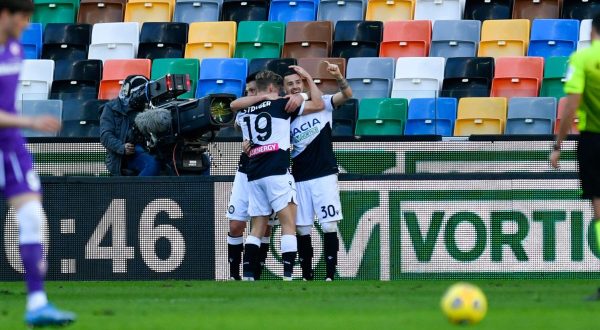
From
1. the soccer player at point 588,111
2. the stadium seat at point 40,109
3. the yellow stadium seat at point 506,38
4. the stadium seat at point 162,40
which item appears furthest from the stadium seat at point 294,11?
the soccer player at point 588,111

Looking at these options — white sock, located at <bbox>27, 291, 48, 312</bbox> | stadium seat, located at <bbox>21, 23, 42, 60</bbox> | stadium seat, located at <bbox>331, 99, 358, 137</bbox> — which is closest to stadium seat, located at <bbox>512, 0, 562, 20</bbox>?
stadium seat, located at <bbox>331, 99, 358, 137</bbox>

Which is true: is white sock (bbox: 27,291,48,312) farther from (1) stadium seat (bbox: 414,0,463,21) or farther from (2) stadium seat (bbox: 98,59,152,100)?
(1) stadium seat (bbox: 414,0,463,21)

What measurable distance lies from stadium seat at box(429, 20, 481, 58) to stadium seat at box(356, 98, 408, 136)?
7.04 feet

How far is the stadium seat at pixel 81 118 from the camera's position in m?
15.3

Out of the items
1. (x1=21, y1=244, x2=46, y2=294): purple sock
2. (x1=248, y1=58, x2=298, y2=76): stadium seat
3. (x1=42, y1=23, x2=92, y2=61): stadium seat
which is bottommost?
(x1=21, y1=244, x2=46, y2=294): purple sock

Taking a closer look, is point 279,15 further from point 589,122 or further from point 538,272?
point 589,122


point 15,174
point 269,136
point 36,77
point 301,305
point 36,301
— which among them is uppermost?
point 36,77

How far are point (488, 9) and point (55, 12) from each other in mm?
6503

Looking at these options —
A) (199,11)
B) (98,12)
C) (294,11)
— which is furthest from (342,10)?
(98,12)

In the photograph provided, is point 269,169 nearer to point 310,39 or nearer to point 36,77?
point 310,39

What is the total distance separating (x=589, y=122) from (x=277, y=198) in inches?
154

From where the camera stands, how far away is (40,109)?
1505cm

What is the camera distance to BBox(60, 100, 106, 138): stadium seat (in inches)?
601

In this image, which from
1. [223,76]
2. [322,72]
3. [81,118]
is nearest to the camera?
[81,118]
